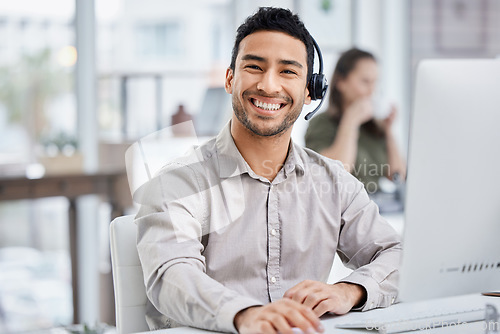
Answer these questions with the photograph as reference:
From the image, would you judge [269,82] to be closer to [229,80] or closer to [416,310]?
[229,80]

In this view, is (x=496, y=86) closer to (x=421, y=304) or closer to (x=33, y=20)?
(x=421, y=304)

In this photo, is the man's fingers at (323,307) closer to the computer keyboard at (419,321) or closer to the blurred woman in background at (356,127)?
the computer keyboard at (419,321)

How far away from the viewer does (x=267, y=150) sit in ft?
4.19

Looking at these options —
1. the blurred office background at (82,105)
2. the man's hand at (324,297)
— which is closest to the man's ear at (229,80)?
the man's hand at (324,297)

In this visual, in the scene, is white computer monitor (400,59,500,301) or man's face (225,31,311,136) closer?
white computer monitor (400,59,500,301)

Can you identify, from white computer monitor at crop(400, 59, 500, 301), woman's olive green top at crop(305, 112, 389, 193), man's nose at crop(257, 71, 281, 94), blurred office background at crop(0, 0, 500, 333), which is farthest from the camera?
blurred office background at crop(0, 0, 500, 333)

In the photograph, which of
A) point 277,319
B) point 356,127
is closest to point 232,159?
point 277,319

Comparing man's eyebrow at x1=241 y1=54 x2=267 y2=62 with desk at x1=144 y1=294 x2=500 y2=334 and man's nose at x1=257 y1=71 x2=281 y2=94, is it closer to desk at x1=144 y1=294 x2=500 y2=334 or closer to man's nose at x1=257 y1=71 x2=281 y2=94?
man's nose at x1=257 y1=71 x2=281 y2=94

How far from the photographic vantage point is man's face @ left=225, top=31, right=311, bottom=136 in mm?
1236

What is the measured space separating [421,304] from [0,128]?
2059mm

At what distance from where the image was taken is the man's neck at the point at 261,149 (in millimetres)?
1270

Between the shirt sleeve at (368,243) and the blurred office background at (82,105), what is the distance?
1415mm

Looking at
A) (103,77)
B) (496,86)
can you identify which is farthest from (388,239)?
(103,77)

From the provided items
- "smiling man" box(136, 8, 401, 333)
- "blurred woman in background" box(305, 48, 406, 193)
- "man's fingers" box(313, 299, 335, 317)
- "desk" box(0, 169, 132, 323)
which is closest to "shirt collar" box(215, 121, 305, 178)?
"smiling man" box(136, 8, 401, 333)
